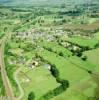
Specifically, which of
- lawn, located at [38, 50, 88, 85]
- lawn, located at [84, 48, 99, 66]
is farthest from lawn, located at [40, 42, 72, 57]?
lawn, located at [84, 48, 99, 66]

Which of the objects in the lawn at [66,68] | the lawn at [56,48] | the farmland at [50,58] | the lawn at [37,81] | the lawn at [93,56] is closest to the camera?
the farmland at [50,58]

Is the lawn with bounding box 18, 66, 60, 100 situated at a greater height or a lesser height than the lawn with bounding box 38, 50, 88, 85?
lesser

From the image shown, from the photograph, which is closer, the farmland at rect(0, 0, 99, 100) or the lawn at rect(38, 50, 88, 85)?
the farmland at rect(0, 0, 99, 100)

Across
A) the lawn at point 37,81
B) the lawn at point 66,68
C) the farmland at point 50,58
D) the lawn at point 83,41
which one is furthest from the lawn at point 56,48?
the lawn at point 37,81

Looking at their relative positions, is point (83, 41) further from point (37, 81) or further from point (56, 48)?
point (37, 81)

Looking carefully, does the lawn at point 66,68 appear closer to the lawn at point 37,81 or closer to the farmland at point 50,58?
the farmland at point 50,58

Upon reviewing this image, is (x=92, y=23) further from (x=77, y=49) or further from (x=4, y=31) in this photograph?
(x=77, y=49)

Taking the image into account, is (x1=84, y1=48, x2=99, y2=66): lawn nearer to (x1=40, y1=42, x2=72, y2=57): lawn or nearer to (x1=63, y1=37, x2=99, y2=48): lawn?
(x1=40, y1=42, x2=72, y2=57): lawn

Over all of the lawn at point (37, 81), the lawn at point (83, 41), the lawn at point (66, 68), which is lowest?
the lawn at point (83, 41)
